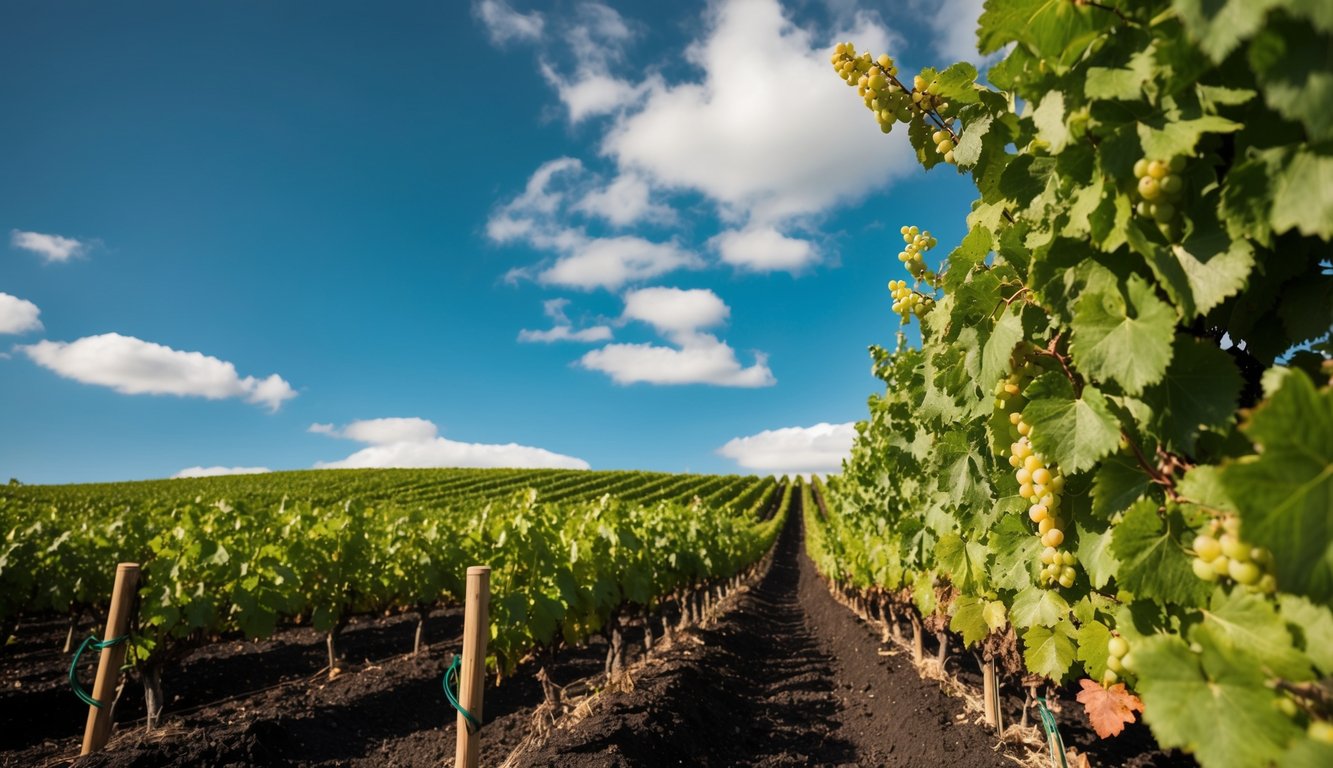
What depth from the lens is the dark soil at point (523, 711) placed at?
16.8ft

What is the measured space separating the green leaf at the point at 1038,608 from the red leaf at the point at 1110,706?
0.25 metres

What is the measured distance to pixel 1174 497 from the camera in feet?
4.83

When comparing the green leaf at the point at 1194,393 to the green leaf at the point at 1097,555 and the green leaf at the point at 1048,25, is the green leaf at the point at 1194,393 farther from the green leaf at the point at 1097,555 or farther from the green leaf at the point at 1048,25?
the green leaf at the point at 1048,25

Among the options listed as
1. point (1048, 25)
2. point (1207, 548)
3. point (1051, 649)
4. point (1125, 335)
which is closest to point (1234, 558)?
point (1207, 548)

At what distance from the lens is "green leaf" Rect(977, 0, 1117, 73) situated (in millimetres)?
1458

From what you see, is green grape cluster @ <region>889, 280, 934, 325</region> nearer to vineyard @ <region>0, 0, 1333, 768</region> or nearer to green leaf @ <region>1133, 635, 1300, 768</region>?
vineyard @ <region>0, 0, 1333, 768</region>

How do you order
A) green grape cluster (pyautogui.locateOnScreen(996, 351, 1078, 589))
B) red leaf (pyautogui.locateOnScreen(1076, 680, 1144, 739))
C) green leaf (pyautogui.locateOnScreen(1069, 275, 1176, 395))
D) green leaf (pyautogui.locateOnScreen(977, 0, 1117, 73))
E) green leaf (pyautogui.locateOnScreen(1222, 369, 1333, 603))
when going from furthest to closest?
red leaf (pyautogui.locateOnScreen(1076, 680, 1144, 739))
green grape cluster (pyautogui.locateOnScreen(996, 351, 1078, 589))
green leaf (pyautogui.locateOnScreen(977, 0, 1117, 73))
green leaf (pyautogui.locateOnScreen(1069, 275, 1176, 395))
green leaf (pyautogui.locateOnScreen(1222, 369, 1333, 603))

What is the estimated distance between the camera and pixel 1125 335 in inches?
56.2

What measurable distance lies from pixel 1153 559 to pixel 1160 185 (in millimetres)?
839

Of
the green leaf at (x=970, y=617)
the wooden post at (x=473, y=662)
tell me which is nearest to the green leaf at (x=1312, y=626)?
the green leaf at (x=970, y=617)

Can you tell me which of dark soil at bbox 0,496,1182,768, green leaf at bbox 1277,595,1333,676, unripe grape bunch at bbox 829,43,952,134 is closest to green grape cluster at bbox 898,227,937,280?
unripe grape bunch at bbox 829,43,952,134

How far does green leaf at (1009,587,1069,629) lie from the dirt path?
3.35 metres

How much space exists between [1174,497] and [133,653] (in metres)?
8.76

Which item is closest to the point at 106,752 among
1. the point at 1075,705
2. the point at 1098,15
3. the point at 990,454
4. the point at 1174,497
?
the point at 990,454
